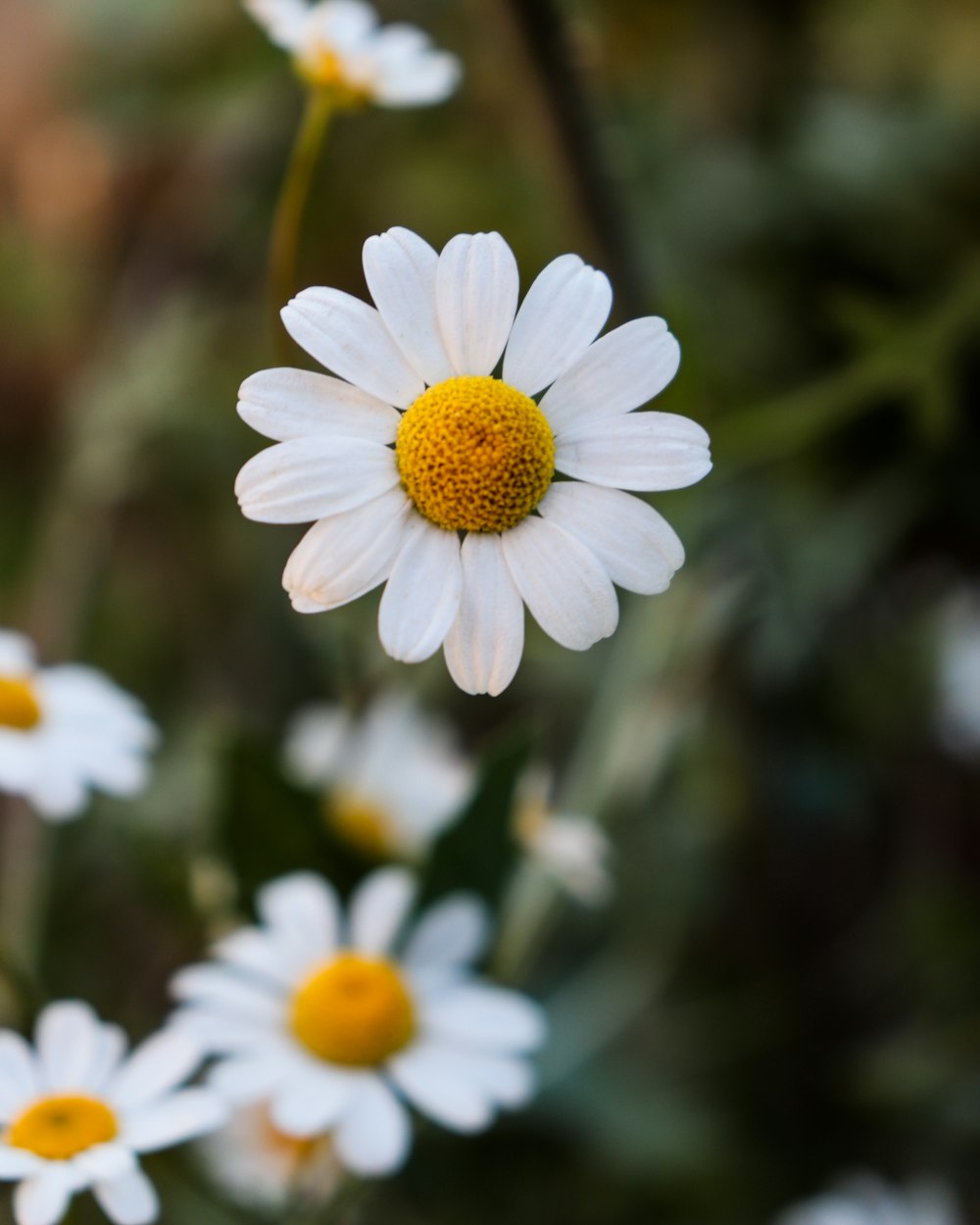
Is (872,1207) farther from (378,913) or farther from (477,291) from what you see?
(477,291)

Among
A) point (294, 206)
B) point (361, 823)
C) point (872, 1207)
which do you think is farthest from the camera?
point (872, 1207)

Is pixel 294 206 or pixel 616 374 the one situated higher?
pixel 294 206

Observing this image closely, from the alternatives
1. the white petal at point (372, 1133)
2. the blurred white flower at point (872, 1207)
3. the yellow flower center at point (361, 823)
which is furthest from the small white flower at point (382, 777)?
the blurred white flower at point (872, 1207)

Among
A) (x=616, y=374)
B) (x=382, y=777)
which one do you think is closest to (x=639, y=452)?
(x=616, y=374)

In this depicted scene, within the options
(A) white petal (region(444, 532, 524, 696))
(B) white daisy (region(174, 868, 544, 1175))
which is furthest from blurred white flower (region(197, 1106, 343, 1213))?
(A) white petal (region(444, 532, 524, 696))

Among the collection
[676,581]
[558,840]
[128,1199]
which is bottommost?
[128,1199]

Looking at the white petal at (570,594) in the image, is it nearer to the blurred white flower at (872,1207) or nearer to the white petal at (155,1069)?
the white petal at (155,1069)

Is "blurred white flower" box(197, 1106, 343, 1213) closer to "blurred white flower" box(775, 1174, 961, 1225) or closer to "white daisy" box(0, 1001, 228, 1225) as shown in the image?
"white daisy" box(0, 1001, 228, 1225)
